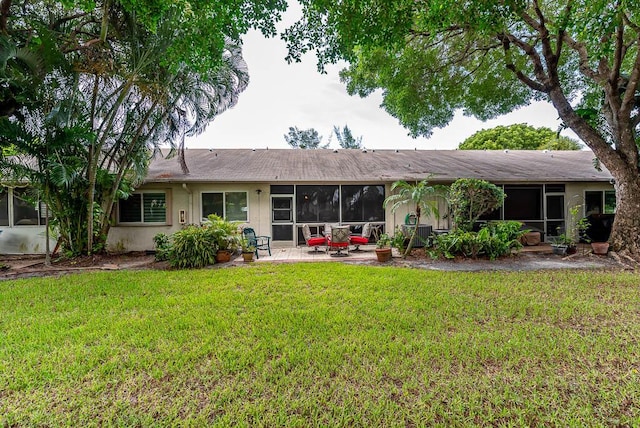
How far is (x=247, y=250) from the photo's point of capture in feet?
27.0

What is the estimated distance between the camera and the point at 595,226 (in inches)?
385

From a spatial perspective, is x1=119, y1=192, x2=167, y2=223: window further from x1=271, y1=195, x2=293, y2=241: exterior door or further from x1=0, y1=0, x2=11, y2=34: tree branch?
Result: x1=0, y1=0, x2=11, y2=34: tree branch

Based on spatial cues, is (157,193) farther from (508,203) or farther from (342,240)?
(508,203)

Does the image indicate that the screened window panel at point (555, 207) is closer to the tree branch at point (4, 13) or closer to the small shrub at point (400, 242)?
the small shrub at point (400, 242)

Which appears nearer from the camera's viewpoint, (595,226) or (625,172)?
(625,172)

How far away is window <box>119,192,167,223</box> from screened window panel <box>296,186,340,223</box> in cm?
491

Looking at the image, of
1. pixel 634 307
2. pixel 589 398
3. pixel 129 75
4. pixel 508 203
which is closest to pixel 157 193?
pixel 129 75

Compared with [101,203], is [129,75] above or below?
above

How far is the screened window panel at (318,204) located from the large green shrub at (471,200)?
400cm

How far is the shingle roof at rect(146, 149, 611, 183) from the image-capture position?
32.3ft

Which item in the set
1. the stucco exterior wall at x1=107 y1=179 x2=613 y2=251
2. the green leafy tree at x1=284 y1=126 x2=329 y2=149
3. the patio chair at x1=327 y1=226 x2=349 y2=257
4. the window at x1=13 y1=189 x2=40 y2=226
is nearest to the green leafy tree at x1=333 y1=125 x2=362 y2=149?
the green leafy tree at x1=284 y1=126 x2=329 y2=149

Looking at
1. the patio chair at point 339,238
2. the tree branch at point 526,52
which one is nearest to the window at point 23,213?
the patio chair at point 339,238

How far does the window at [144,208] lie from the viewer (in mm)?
9891

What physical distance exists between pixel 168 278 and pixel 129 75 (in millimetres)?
5386
